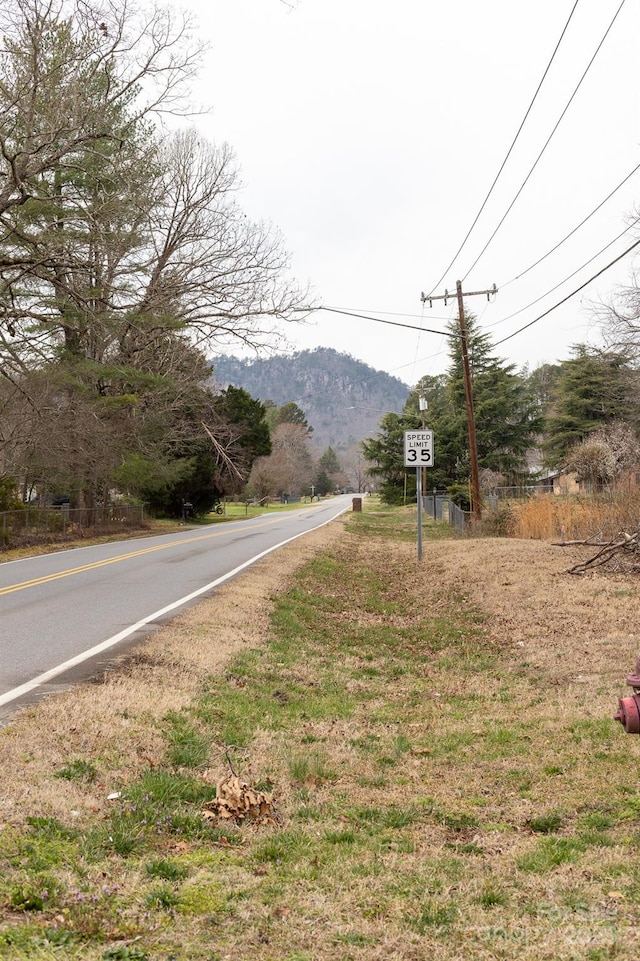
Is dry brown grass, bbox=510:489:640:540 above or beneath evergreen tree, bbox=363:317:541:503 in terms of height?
beneath

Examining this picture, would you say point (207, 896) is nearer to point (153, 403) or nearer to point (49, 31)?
point (49, 31)

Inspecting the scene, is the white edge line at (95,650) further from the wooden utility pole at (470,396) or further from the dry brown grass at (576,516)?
the wooden utility pole at (470,396)

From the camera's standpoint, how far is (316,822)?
4.82 metres

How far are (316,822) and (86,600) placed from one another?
8.34m

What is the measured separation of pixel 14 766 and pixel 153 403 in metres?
31.1

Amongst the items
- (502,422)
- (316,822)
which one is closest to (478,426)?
(502,422)

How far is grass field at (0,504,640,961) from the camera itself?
10.9 ft

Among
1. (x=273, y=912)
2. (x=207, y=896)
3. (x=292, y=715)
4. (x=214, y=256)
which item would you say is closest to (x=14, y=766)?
(x=207, y=896)

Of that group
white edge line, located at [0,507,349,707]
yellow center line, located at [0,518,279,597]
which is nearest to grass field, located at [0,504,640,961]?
white edge line, located at [0,507,349,707]

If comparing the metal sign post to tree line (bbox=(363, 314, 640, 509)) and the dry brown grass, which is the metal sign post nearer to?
the dry brown grass

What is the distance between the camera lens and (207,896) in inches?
146

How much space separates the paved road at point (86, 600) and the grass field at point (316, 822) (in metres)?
0.77

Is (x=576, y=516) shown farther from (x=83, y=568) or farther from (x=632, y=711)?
(x=632, y=711)

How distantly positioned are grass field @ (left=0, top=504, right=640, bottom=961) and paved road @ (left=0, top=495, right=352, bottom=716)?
77cm
